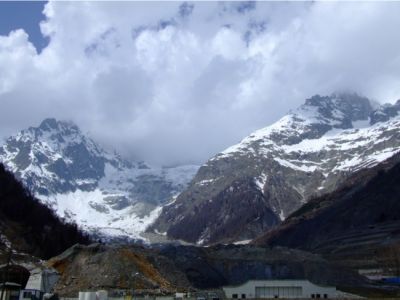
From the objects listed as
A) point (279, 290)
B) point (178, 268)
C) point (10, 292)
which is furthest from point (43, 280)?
point (279, 290)

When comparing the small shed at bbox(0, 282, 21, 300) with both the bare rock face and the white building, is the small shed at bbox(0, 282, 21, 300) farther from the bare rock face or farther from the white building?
the white building

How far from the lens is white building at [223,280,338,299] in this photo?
127 m

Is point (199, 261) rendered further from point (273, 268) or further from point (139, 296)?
point (139, 296)

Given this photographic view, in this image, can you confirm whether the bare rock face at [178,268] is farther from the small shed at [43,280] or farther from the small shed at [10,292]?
the small shed at [10,292]

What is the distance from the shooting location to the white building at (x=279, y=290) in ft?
416

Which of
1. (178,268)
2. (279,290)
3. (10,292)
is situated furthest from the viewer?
(178,268)

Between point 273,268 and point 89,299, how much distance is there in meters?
67.3

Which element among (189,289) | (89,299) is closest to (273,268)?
(189,289)

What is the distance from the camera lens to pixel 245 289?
428 ft

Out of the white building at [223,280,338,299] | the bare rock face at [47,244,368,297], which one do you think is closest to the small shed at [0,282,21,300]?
the bare rock face at [47,244,368,297]

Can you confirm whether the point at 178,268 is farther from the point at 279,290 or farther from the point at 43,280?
the point at 43,280

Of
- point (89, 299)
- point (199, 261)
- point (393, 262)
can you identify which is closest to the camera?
point (89, 299)

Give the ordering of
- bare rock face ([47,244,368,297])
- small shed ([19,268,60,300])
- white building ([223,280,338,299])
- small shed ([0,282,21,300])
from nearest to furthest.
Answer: small shed ([0,282,21,300]) → small shed ([19,268,60,300]) → bare rock face ([47,244,368,297]) → white building ([223,280,338,299])

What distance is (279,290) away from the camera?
129750 millimetres
